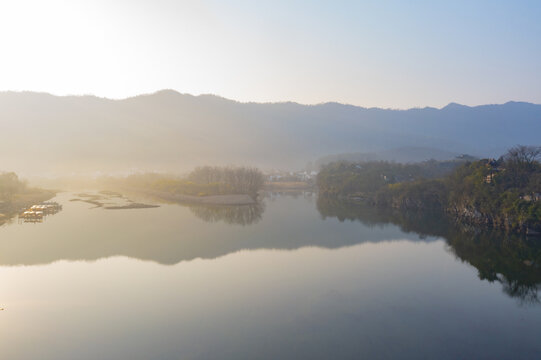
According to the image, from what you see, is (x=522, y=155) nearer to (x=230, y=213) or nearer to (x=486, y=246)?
(x=486, y=246)

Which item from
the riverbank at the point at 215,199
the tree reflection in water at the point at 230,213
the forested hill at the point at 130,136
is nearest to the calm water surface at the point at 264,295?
the tree reflection in water at the point at 230,213

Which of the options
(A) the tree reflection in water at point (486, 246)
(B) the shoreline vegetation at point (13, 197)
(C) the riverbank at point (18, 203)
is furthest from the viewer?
(B) the shoreline vegetation at point (13, 197)

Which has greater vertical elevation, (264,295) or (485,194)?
(485,194)

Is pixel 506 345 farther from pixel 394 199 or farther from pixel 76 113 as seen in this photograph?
pixel 76 113

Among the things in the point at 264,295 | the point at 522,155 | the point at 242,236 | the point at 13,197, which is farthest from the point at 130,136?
the point at 264,295

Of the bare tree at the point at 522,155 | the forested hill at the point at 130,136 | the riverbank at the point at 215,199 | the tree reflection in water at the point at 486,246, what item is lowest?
the tree reflection in water at the point at 486,246

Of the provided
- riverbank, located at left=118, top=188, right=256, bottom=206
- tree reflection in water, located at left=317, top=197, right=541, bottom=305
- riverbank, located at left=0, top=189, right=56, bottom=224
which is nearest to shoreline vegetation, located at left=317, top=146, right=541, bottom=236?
tree reflection in water, located at left=317, top=197, right=541, bottom=305

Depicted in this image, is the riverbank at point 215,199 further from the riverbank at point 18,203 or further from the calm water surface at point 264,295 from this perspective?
the calm water surface at point 264,295
